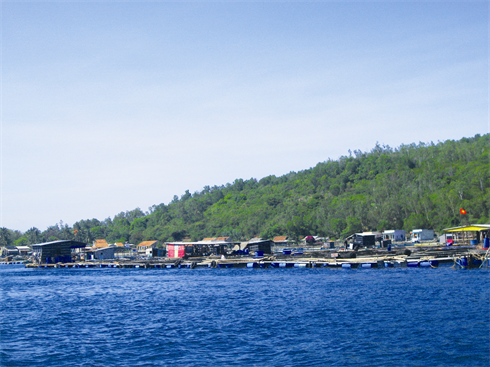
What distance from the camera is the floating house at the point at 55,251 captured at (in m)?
101

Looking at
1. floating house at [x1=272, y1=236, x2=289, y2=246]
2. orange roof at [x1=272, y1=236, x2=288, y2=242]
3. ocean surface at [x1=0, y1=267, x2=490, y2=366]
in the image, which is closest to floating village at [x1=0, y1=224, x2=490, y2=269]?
ocean surface at [x1=0, y1=267, x2=490, y2=366]

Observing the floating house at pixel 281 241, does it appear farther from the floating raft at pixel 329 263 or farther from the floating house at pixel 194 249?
the floating raft at pixel 329 263

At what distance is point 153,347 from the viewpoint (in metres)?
22.4

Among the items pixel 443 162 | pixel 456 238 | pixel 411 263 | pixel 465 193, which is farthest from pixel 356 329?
pixel 443 162

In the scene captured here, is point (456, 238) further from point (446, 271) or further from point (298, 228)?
point (298, 228)

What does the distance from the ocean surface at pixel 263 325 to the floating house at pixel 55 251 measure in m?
58.3

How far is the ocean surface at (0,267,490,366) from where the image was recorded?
20.4m

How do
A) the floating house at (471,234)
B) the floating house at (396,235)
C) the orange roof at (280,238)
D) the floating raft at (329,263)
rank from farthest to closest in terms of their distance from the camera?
the orange roof at (280,238) → the floating house at (396,235) → the floating house at (471,234) → the floating raft at (329,263)

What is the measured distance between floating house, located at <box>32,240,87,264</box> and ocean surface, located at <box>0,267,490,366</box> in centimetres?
5835

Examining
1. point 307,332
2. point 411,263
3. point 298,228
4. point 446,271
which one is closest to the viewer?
point 307,332

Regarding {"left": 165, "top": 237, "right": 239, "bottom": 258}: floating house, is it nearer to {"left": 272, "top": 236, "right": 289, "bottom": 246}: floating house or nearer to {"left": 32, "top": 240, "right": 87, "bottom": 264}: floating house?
{"left": 32, "top": 240, "right": 87, "bottom": 264}: floating house

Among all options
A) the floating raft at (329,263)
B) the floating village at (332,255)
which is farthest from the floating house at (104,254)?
the floating raft at (329,263)

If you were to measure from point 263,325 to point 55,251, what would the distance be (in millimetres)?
88894

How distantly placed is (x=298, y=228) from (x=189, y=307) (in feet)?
445
